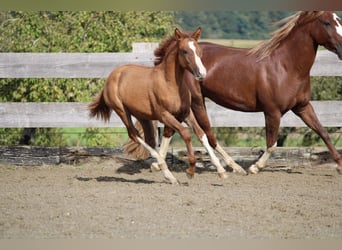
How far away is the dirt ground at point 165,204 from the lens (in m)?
4.79

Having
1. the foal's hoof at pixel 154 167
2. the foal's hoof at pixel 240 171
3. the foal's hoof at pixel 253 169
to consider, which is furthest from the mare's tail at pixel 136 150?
the foal's hoof at pixel 253 169

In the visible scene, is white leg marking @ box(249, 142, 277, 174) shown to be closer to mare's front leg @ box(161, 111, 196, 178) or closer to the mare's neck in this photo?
mare's front leg @ box(161, 111, 196, 178)

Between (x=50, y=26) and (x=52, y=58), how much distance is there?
1.58 meters

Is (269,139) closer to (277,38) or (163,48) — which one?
(277,38)

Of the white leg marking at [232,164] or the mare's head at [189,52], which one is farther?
the white leg marking at [232,164]

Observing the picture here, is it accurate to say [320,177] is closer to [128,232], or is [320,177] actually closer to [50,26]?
[128,232]

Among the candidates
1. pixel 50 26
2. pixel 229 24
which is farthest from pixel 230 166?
pixel 229 24

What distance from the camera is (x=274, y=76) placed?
7.42 metres

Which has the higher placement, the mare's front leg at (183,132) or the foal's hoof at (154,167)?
the mare's front leg at (183,132)

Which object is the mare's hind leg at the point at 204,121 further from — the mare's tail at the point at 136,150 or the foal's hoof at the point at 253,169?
the mare's tail at the point at 136,150

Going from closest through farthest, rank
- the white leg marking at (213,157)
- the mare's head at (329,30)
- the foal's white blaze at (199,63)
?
the foal's white blaze at (199,63), the white leg marking at (213,157), the mare's head at (329,30)

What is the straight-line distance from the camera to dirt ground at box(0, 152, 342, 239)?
4793mm

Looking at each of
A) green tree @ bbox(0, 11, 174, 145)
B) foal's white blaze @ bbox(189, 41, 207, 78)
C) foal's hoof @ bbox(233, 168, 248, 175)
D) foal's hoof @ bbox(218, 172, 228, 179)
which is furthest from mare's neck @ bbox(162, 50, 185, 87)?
green tree @ bbox(0, 11, 174, 145)

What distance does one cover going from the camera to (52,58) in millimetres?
8305
